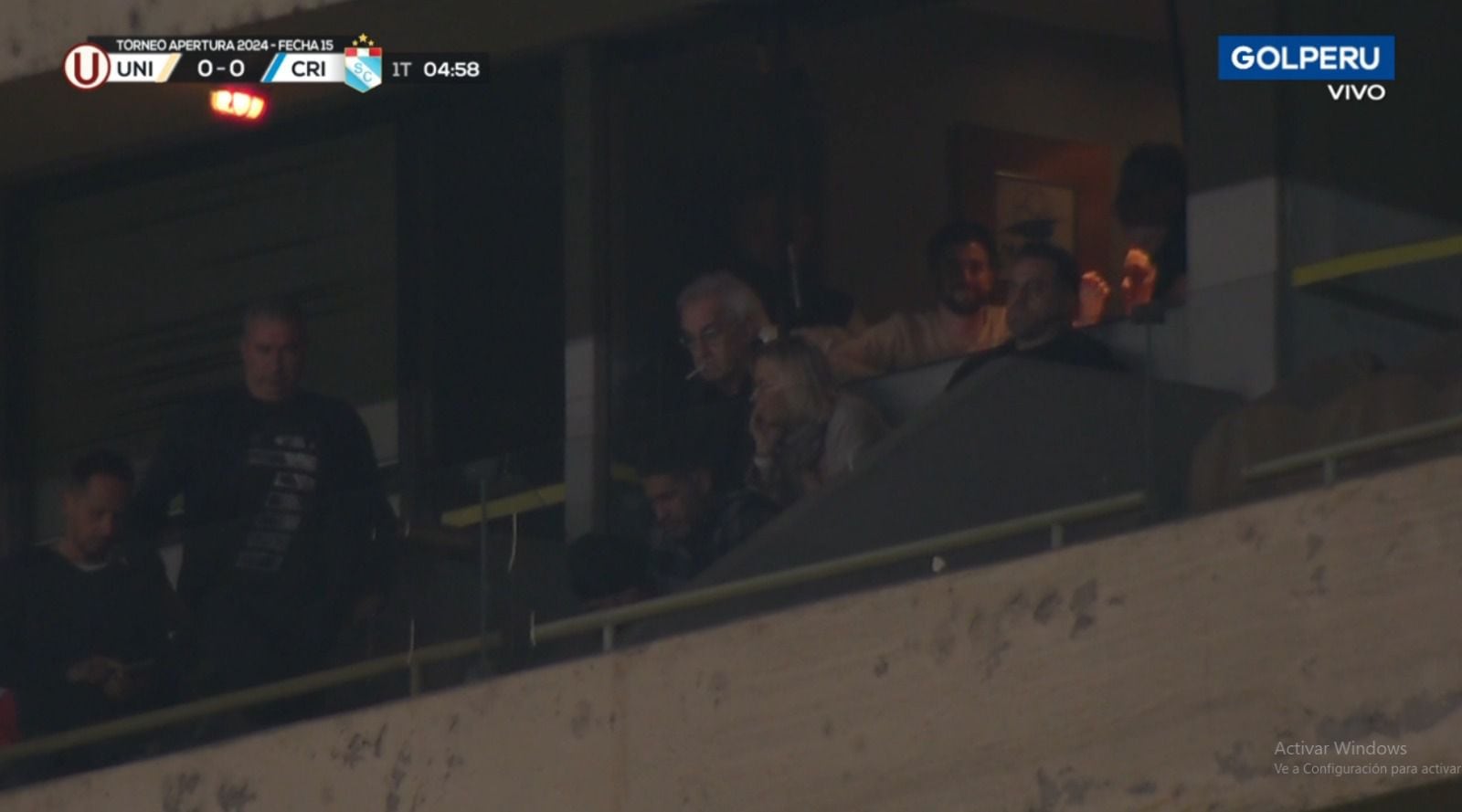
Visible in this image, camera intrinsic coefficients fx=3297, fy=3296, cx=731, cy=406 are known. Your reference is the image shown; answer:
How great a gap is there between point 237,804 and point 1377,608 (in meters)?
3.50

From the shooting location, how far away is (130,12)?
1091cm

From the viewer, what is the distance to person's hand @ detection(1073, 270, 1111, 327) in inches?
324

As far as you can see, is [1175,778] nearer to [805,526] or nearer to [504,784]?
[805,526]

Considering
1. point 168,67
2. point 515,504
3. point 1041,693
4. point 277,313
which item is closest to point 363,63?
point 168,67

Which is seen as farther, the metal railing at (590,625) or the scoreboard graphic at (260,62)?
the scoreboard graphic at (260,62)

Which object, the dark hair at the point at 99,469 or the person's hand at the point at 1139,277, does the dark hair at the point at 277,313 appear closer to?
the dark hair at the point at 99,469

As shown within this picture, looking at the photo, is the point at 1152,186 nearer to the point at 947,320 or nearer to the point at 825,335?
the point at 947,320

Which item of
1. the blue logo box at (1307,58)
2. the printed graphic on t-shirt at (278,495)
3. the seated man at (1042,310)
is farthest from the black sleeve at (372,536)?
the blue logo box at (1307,58)

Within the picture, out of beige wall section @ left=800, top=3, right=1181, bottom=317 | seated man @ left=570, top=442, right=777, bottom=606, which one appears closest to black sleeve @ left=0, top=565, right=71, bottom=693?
seated man @ left=570, top=442, right=777, bottom=606

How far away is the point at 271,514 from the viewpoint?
9.25 metres

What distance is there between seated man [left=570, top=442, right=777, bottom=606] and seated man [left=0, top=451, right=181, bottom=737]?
57.7 inches

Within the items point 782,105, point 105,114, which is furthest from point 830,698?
point 105,114

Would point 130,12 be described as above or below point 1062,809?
above

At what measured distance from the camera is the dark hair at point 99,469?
10242 mm
